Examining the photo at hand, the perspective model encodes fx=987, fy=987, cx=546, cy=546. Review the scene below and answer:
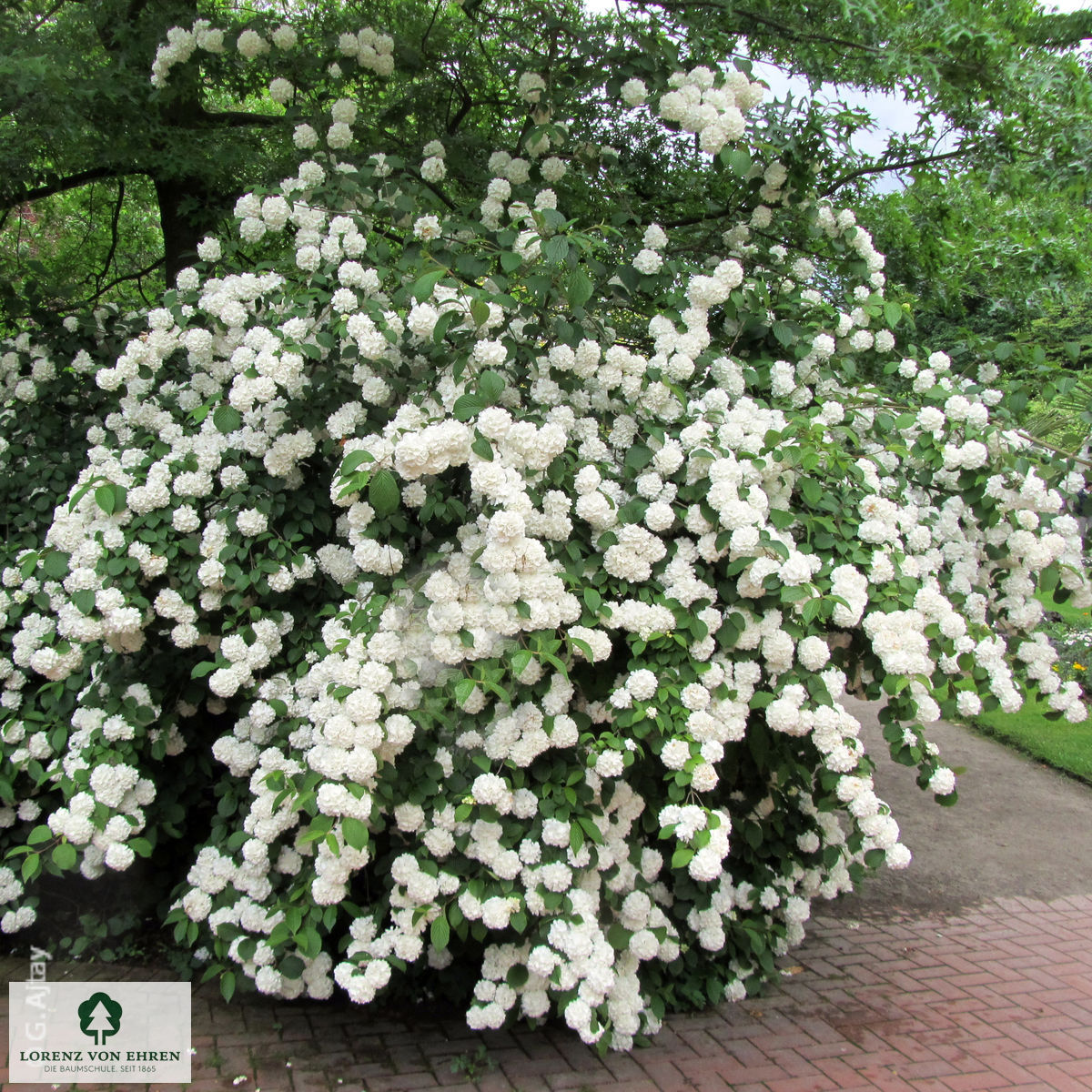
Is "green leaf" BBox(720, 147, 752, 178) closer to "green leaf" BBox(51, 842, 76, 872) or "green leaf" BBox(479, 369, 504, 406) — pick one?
"green leaf" BBox(479, 369, 504, 406)

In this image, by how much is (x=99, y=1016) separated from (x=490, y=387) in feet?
8.36

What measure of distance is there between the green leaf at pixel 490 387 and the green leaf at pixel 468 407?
0.06 feet

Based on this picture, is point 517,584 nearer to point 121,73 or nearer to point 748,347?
point 748,347

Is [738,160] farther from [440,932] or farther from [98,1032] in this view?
[98,1032]

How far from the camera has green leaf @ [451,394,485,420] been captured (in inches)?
108

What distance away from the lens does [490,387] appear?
9.00ft

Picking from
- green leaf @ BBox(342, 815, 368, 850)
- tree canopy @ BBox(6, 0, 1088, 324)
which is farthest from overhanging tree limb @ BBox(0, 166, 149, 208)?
green leaf @ BBox(342, 815, 368, 850)

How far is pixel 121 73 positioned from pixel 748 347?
9.41 feet

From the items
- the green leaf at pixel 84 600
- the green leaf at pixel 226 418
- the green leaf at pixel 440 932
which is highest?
the green leaf at pixel 226 418

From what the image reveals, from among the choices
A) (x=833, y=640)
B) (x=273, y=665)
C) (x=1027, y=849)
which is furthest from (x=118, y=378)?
(x=1027, y=849)

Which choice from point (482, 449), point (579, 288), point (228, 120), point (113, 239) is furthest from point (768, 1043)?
point (113, 239)

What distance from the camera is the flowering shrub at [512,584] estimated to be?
110 inches

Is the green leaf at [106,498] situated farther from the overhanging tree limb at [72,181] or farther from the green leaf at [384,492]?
the overhanging tree limb at [72,181]

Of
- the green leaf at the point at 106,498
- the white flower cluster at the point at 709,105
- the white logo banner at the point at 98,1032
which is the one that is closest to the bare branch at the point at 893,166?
the white flower cluster at the point at 709,105
